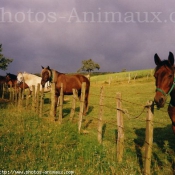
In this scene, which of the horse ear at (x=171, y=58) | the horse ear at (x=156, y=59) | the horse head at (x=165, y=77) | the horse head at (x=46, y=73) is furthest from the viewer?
the horse head at (x=46, y=73)

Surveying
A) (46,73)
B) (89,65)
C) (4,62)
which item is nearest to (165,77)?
(46,73)

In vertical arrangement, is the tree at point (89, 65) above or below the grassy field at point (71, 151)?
above

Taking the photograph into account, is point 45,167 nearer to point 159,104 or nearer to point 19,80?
point 159,104

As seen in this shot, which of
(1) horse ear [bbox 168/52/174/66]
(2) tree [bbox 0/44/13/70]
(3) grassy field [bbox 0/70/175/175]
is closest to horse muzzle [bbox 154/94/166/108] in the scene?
(3) grassy field [bbox 0/70/175/175]

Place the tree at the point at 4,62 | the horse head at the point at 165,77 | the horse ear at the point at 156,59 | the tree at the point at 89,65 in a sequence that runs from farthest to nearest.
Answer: the tree at the point at 89,65 → the tree at the point at 4,62 → the horse ear at the point at 156,59 → the horse head at the point at 165,77

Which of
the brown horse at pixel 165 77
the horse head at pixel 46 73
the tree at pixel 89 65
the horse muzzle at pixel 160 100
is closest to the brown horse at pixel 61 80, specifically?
the horse head at pixel 46 73

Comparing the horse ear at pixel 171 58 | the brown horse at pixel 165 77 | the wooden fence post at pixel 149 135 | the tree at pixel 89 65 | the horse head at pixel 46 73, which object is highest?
the tree at pixel 89 65

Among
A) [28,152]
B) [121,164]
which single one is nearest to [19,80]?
[28,152]

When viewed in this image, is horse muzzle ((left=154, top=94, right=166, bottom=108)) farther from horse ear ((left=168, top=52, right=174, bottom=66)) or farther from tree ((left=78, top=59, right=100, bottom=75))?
tree ((left=78, top=59, right=100, bottom=75))

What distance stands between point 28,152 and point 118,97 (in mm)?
2782

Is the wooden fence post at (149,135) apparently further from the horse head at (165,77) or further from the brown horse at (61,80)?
the brown horse at (61,80)

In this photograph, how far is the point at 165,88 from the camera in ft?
14.3

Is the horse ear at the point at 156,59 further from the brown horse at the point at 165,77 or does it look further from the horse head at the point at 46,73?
the horse head at the point at 46,73

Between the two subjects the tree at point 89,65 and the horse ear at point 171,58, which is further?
the tree at point 89,65
